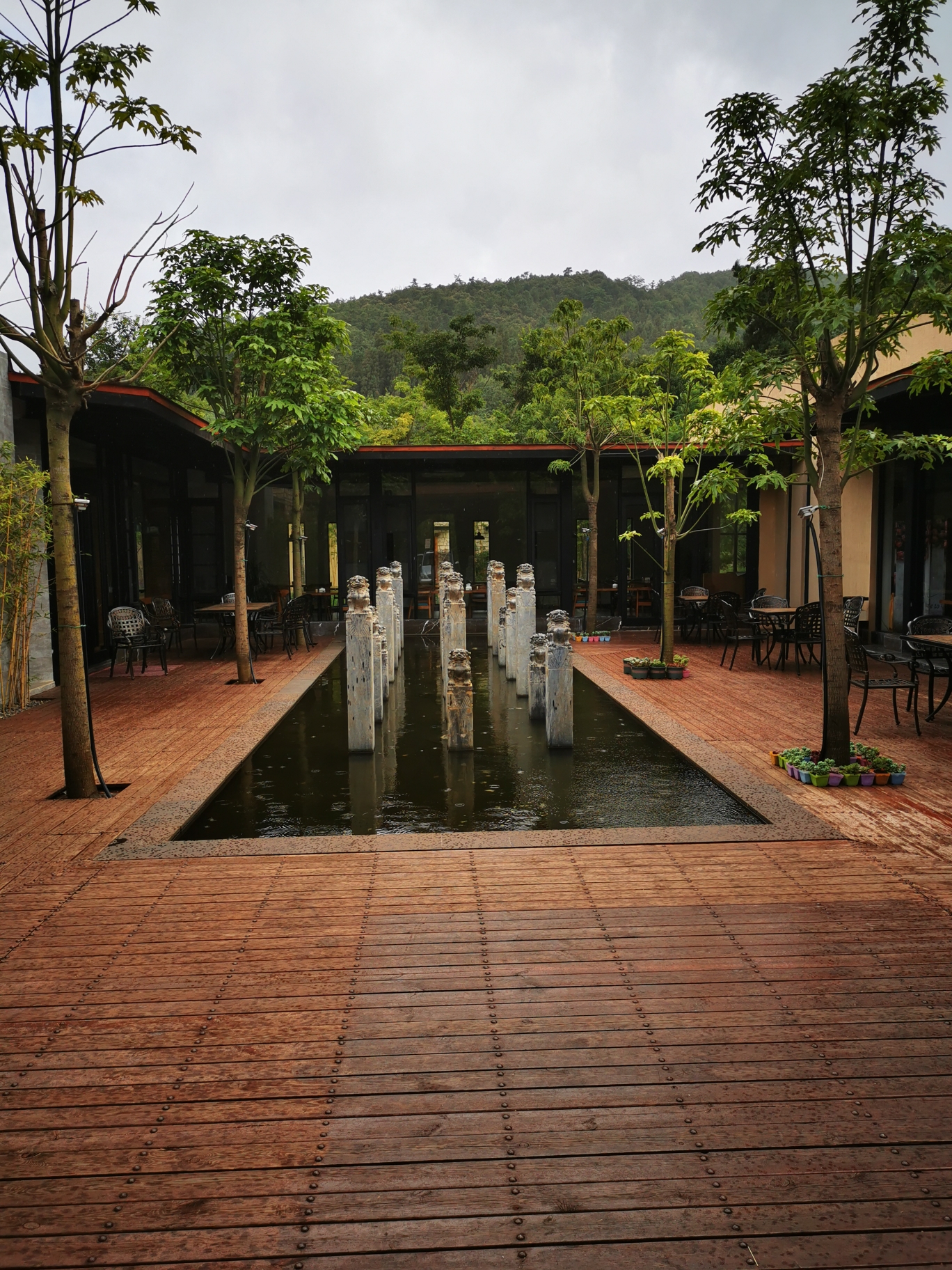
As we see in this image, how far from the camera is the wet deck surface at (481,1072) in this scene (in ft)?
7.61

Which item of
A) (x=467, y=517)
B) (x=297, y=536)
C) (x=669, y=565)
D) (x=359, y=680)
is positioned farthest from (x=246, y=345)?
(x=467, y=517)

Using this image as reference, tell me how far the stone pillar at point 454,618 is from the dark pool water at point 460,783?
4.40 feet

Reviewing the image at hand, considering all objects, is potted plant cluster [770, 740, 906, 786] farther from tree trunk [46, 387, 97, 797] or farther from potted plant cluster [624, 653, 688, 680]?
tree trunk [46, 387, 97, 797]

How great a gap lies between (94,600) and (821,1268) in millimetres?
12654

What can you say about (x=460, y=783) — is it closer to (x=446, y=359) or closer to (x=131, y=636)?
(x=131, y=636)

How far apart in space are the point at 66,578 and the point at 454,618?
18.2 ft

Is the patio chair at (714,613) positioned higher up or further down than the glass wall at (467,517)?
further down

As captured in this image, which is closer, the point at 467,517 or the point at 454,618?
the point at 454,618

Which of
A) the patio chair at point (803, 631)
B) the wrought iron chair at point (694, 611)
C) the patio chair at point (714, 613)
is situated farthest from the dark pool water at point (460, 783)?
the wrought iron chair at point (694, 611)

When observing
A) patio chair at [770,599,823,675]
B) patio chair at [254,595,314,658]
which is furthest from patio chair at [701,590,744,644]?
patio chair at [254,595,314,658]

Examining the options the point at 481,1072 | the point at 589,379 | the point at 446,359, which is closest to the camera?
the point at 481,1072

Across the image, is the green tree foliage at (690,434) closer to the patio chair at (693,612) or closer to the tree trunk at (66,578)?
the patio chair at (693,612)

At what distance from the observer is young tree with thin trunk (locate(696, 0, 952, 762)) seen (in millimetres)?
5957

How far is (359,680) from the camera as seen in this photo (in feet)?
26.1
